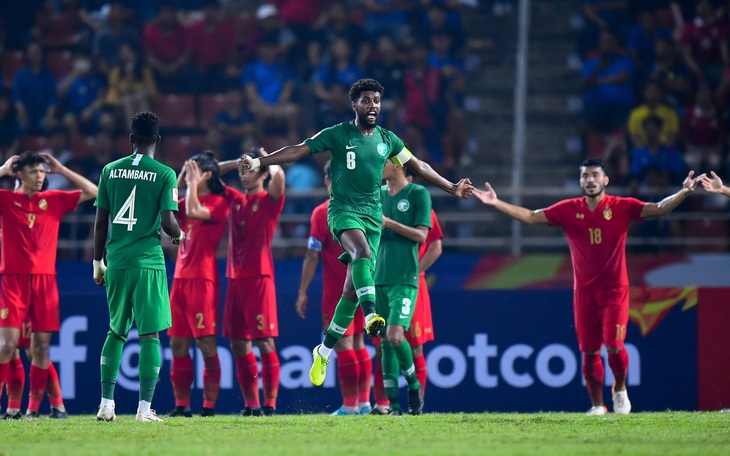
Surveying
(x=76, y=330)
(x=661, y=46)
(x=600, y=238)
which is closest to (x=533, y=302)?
(x=600, y=238)

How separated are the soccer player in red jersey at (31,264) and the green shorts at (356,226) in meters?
2.88

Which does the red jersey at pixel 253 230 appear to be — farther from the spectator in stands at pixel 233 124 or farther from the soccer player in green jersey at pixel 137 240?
the spectator in stands at pixel 233 124

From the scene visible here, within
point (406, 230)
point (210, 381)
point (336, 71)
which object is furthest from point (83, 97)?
point (406, 230)

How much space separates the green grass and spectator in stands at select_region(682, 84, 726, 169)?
22.9 feet

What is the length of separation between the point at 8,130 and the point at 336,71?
5.24 metres

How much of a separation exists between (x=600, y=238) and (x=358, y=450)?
4155 millimetres

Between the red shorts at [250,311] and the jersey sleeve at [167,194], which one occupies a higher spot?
the jersey sleeve at [167,194]

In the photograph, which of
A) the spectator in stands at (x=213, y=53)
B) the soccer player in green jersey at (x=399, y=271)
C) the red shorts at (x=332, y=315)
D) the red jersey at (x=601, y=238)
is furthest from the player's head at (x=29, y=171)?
the spectator in stands at (x=213, y=53)

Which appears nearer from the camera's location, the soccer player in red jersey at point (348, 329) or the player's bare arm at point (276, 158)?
the player's bare arm at point (276, 158)

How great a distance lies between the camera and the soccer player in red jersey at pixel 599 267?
10.4 m

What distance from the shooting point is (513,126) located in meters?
17.9

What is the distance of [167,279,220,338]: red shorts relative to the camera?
1058 centimetres

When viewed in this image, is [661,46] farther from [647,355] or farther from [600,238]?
[600,238]

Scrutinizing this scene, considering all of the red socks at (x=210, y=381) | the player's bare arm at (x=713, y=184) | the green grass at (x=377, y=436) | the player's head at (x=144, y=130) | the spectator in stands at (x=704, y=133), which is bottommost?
the green grass at (x=377, y=436)
